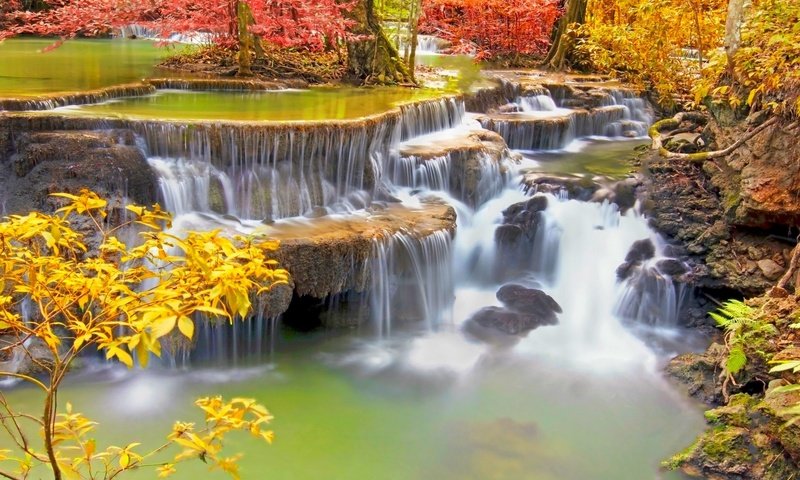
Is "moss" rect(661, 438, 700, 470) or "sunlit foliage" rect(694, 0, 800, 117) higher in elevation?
"sunlit foliage" rect(694, 0, 800, 117)

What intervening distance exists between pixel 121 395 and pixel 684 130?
33.1ft

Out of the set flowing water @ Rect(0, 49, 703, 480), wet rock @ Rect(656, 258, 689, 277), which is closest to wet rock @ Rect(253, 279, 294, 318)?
flowing water @ Rect(0, 49, 703, 480)

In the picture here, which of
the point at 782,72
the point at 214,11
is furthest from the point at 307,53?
the point at 782,72

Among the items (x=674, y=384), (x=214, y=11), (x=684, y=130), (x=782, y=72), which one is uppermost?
(x=214, y=11)

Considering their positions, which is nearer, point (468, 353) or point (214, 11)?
point (468, 353)

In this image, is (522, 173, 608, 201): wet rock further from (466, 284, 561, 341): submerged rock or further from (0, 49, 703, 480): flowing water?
(466, 284, 561, 341): submerged rock

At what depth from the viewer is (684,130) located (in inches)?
458

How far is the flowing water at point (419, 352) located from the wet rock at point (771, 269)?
106 centimetres

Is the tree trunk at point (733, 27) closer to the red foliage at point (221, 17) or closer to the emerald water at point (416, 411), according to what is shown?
the emerald water at point (416, 411)

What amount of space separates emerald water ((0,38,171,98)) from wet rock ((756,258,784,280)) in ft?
31.5

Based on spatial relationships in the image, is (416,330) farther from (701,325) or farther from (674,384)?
(701,325)

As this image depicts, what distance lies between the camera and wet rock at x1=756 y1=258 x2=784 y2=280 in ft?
25.1

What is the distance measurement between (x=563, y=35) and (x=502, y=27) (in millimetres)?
3442

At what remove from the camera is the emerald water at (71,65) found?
389 inches
